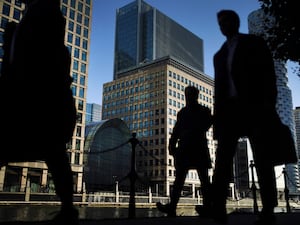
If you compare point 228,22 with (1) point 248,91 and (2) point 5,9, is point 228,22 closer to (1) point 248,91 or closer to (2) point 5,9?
(1) point 248,91

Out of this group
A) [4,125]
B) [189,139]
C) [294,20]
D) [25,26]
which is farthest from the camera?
[294,20]

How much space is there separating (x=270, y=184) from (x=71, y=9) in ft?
197

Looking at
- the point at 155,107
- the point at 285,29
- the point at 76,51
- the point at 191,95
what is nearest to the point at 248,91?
the point at 191,95

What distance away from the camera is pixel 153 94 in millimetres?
86062

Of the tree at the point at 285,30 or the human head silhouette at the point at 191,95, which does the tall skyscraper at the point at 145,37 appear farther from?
the human head silhouette at the point at 191,95

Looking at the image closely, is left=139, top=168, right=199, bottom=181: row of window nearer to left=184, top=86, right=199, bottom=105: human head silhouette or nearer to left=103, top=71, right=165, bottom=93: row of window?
left=103, top=71, right=165, bottom=93: row of window

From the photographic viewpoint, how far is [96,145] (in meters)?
65.8

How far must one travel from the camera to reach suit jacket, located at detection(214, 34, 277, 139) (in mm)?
3121

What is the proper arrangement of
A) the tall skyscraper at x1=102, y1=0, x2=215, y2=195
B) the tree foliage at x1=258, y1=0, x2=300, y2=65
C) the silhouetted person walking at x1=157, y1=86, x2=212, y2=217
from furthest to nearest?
the tall skyscraper at x1=102, y1=0, x2=215, y2=195
the tree foliage at x1=258, y1=0, x2=300, y2=65
the silhouetted person walking at x1=157, y1=86, x2=212, y2=217

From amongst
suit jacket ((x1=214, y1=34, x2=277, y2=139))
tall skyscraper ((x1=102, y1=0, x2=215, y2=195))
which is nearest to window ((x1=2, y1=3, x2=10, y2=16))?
tall skyscraper ((x1=102, y1=0, x2=215, y2=195))

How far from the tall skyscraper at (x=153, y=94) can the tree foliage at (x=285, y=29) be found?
5190 cm

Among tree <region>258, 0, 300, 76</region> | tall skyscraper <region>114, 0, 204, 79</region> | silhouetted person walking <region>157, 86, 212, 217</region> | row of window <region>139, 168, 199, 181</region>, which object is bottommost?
silhouetted person walking <region>157, 86, 212, 217</region>

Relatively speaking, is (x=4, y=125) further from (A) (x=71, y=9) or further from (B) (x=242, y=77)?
(A) (x=71, y=9)

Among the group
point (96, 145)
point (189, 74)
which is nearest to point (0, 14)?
point (96, 145)
